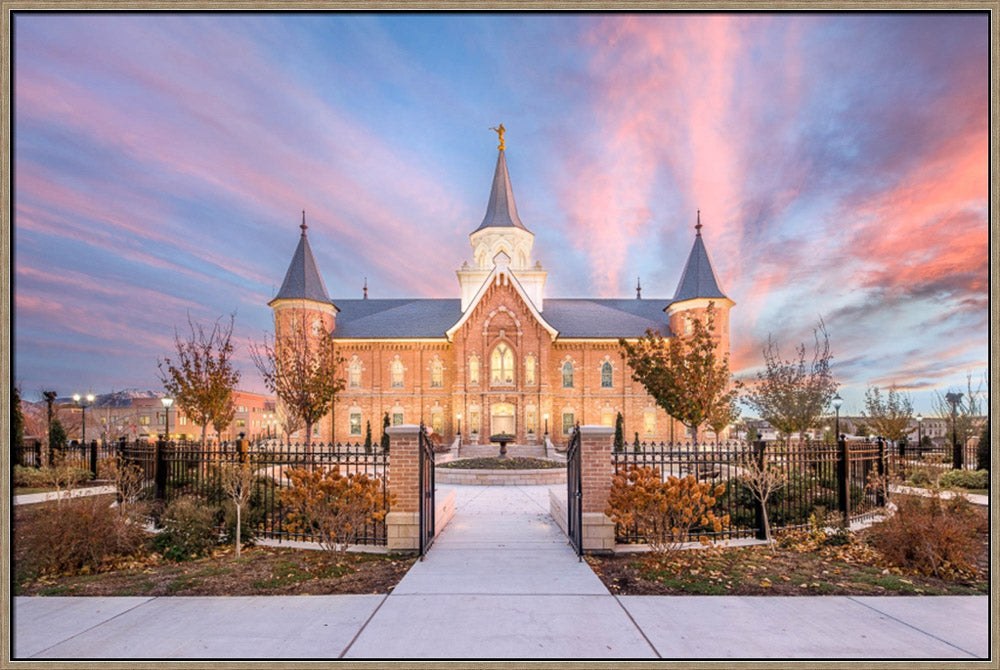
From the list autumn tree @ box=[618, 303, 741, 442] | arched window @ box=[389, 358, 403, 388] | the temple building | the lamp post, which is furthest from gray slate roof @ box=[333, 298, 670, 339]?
autumn tree @ box=[618, 303, 741, 442]

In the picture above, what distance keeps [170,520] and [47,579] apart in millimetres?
1803

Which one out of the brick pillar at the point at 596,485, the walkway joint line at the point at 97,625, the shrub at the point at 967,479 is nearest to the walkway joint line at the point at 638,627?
the brick pillar at the point at 596,485

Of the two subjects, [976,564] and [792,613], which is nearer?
[792,613]

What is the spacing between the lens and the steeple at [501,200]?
1726 inches

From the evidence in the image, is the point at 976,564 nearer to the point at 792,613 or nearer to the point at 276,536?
the point at 792,613

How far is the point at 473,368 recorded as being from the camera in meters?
35.8

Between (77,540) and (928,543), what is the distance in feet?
40.6

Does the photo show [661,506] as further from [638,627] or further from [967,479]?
[967,479]

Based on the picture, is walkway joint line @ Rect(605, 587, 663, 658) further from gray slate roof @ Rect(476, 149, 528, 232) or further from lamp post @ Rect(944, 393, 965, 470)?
gray slate roof @ Rect(476, 149, 528, 232)

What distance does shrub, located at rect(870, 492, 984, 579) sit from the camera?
7262mm

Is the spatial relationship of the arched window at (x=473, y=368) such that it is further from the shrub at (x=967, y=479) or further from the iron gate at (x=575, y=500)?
the iron gate at (x=575, y=500)

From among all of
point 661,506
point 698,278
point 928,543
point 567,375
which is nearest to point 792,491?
point 928,543

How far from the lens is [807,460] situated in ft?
34.3

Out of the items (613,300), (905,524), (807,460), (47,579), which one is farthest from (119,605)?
(613,300)
